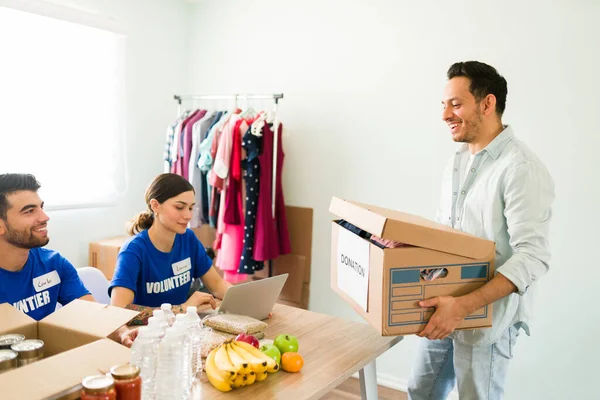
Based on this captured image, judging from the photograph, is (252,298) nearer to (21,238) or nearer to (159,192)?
(159,192)

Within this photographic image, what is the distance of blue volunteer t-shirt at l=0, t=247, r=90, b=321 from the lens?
1.77 metres

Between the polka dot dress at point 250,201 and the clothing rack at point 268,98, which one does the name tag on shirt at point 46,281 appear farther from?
the clothing rack at point 268,98

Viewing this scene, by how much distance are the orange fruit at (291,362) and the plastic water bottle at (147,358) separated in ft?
1.31

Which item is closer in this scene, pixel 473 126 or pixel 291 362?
pixel 291 362

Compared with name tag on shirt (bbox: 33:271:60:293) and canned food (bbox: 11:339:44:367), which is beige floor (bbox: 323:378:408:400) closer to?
name tag on shirt (bbox: 33:271:60:293)

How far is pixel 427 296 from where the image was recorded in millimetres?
1519

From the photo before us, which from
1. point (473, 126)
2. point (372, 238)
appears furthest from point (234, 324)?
point (473, 126)

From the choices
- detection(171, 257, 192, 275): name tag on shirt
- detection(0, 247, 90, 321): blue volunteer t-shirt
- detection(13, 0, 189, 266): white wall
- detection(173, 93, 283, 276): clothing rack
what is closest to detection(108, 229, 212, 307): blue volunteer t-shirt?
detection(171, 257, 192, 275): name tag on shirt

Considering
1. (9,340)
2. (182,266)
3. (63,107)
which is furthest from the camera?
(63,107)

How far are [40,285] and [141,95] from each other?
7.64ft

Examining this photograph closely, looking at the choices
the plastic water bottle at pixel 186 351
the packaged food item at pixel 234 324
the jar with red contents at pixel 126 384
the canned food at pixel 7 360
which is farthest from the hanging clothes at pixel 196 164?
the jar with red contents at pixel 126 384

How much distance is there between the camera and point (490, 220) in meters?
1.70

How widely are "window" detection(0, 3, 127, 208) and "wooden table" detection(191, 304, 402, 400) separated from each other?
1.97 meters

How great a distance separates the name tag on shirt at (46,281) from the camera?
6.01 ft
